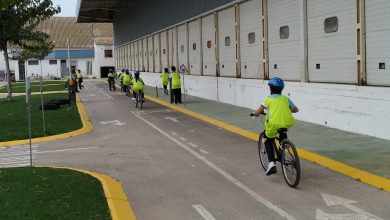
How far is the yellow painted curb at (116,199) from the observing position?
7.17 m

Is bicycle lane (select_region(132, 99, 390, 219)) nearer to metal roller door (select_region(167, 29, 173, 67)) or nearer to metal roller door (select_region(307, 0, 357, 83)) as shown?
metal roller door (select_region(307, 0, 357, 83))

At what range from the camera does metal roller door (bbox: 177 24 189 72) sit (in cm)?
3412

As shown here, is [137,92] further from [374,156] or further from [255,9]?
[374,156]

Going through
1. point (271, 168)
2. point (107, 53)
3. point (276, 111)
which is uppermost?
point (107, 53)

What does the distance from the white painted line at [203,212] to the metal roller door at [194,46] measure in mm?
23485

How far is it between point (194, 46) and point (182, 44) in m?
3.08

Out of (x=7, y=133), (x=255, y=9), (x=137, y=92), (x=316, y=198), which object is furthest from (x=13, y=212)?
(x=137, y=92)

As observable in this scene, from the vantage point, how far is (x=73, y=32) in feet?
333

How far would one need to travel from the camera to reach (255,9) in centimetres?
2138

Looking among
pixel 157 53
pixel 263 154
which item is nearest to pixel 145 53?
pixel 157 53

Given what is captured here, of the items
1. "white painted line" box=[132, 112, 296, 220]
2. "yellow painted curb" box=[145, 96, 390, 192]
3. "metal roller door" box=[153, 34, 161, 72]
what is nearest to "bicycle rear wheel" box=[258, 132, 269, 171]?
"white painted line" box=[132, 112, 296, 220]

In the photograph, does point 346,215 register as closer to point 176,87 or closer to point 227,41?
point 227,41

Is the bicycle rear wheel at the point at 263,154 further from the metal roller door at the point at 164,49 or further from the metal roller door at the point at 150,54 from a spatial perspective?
the metal roller door at the point at 150,54

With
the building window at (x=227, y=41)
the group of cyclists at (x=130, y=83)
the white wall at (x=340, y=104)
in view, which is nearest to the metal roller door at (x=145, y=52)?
the group of cyclists at (x=130, y=83)
